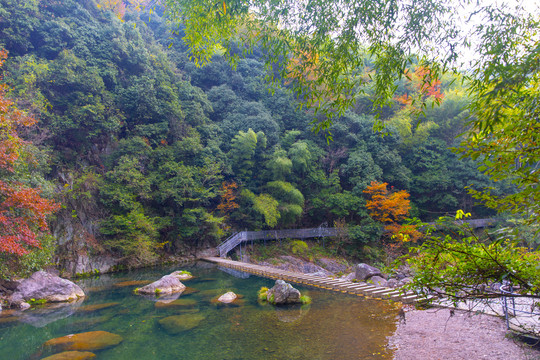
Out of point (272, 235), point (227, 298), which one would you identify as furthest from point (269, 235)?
point (227, 298)

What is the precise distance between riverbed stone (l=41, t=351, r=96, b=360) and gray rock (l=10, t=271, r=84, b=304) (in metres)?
3.80

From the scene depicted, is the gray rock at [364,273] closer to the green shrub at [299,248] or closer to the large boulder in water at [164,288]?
the large boulder in water at [164,288]

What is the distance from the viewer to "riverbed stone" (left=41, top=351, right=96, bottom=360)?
3.94m

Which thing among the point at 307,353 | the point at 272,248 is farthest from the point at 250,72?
the point at 307,353

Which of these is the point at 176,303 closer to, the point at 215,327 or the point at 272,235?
the point at 215,327

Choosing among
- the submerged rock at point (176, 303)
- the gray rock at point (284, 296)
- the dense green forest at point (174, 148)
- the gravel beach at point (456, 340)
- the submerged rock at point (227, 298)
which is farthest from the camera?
the dense green forest at point (174, 148)

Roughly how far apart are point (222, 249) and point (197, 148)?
5.39 metres

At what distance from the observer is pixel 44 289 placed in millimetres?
7176

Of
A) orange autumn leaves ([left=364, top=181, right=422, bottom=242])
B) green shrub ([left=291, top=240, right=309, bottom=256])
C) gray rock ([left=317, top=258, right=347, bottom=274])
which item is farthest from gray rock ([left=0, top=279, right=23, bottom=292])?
orange autumn leaves ([left=364, top=181, right=422, bottom=242])

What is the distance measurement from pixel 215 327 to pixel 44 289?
5.09 meters

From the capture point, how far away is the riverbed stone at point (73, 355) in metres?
3.94

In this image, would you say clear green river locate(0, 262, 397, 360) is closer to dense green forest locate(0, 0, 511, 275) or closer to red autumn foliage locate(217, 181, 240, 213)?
dense green forest locate(0, 0, 511, 275)

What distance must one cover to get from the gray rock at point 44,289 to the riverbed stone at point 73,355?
150 inches

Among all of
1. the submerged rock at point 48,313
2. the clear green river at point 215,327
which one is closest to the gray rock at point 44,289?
the submerged rock at point 48,313
